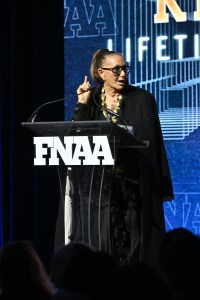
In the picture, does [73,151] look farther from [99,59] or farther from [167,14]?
[167,14]

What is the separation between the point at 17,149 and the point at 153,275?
3584mm

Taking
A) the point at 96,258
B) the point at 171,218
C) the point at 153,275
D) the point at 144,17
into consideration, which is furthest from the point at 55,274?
the point at 144,17

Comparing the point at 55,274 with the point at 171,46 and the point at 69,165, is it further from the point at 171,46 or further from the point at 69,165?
the point at 171,46

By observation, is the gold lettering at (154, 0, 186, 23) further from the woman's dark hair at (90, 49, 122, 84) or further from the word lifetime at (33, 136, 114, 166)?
the word lifetime at (33, 136, 114, 166)

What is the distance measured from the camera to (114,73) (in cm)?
361

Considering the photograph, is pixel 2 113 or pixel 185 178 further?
pixel 2 113

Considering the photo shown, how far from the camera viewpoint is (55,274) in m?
2.24

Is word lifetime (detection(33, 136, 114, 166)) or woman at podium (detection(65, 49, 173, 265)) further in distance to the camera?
woman at podium (detection(65, 49, 173, 265))

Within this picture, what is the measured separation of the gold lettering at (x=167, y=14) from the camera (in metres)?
4.73

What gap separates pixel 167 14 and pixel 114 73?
129 centimetres

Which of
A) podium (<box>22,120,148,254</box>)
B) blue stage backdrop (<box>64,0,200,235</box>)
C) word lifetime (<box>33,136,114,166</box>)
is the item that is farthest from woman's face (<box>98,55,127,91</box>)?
blue stage backdrop (<box>64,0,200,235</box>)

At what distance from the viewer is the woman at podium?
10.8 ft

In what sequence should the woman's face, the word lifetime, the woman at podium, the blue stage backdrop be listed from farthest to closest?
the blue stage backdrop → the woman's face → the woman at podium → the word lifetime

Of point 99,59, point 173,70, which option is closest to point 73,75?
point 173,70
